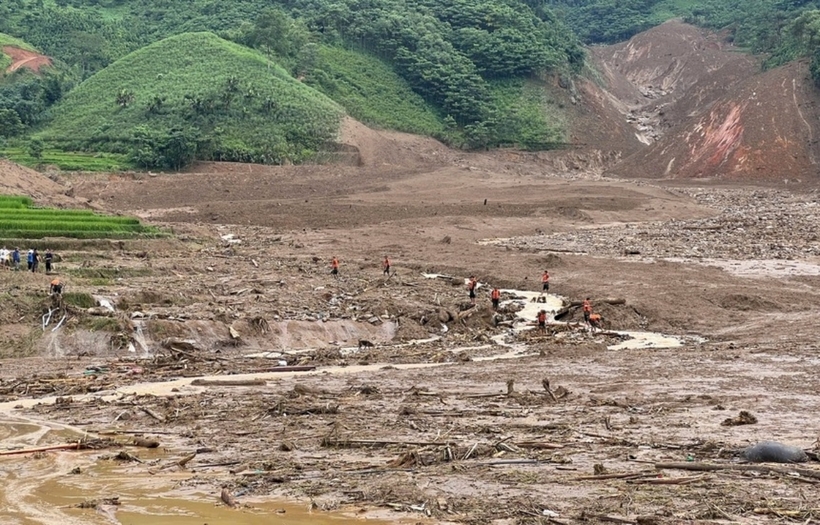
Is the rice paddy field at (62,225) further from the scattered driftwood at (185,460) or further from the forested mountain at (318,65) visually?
the forested mountain at (318,65)

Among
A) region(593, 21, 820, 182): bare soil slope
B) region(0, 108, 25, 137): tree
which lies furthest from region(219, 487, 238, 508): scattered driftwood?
region(0, 108, 25, 137): tree

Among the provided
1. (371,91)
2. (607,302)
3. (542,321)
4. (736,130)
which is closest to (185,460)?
(542,321)

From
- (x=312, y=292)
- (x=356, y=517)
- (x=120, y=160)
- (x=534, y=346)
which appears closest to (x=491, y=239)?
(x=312, y=292)

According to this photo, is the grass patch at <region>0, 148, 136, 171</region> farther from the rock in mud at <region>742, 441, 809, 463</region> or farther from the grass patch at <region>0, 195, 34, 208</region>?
the rock in mud at <region>742, 441, 809, 463</region>

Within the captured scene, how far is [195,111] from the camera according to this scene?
246 ft

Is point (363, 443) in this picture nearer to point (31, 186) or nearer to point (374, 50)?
point (31, 186)

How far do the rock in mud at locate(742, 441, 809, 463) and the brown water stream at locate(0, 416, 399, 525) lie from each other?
453cm

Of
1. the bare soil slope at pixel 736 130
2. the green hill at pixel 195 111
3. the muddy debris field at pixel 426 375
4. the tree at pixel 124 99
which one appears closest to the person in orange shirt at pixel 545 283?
the muddy debris field at pixel 426 375

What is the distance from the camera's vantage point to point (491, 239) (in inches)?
1870

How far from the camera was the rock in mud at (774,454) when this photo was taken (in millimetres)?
11891

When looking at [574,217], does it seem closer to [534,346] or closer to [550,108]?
[534,346]

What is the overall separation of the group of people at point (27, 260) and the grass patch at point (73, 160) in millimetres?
35563

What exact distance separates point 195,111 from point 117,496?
216 ft

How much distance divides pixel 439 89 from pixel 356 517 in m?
88.2
